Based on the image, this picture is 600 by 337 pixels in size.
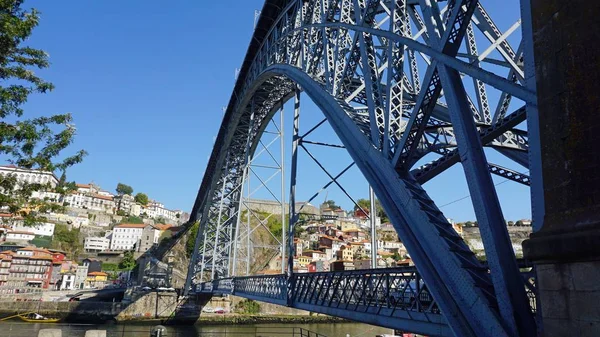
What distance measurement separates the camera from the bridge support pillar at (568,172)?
8.70 ft

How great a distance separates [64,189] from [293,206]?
5860 millimetres

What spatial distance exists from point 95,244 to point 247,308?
67027mm

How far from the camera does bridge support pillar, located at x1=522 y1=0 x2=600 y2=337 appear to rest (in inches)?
104

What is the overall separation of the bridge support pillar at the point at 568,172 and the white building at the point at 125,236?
322 ft

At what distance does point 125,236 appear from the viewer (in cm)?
9444

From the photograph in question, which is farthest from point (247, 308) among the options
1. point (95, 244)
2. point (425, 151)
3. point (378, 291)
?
point (95, 244)

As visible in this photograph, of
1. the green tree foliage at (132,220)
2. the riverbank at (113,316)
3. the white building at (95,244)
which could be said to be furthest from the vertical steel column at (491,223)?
the green tree foliage at (132,220)

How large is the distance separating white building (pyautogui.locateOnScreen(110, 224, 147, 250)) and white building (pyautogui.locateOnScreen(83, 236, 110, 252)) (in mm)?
1400

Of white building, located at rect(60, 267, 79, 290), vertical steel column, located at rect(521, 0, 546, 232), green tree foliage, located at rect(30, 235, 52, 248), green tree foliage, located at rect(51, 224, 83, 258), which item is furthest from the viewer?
green tree foliage, located at rect(51, 224, 83, 258)

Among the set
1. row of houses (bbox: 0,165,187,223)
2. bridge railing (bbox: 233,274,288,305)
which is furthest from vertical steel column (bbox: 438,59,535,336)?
row of houses (bbox: 0,165,187,223)

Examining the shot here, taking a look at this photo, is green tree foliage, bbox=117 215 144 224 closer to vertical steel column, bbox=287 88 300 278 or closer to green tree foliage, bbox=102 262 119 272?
green tree foliage, bbox=102 262 119 272

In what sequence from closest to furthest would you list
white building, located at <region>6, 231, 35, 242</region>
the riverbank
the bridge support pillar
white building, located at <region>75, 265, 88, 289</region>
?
the bridge support pillar → the riverbank → white building, located at <region>75, 265, 88, 289</region> → white building, located at <region>6, 231, 35, 242</region>

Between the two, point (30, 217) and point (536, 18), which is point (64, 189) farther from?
point (536, 18)

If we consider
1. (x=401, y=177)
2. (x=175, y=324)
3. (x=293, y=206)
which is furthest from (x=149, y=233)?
(x=401, y=177)
